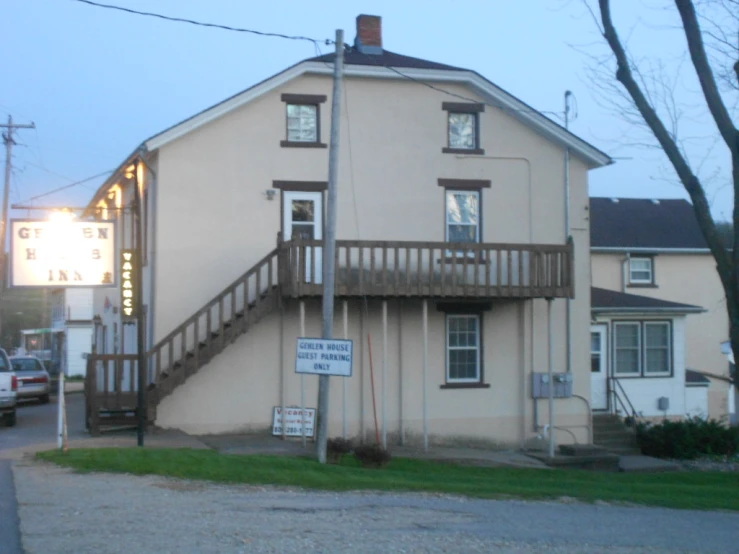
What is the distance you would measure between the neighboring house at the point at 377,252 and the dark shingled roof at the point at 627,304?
3.53 metres

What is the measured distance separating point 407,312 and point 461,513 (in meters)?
11.8

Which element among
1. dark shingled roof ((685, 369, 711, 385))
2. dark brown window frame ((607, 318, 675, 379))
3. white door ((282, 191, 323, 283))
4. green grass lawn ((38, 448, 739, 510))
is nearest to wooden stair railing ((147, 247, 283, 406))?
white door ((282, 191, 323, 283))

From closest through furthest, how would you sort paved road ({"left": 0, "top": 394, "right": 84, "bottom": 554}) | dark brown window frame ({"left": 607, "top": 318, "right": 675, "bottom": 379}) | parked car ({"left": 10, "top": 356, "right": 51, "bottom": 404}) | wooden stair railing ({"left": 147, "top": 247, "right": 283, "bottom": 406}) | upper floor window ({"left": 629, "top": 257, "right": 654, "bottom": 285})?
paved road ({"left": 0, "top": 394, "right": 84, "bottom": 554}) → wooden stair railing ({"left": 147, "top": 247, "right": 283, "bottom": 406}) → dark brown window frame ({"left": 607, "top": 318, "right": 675, "bottom": 379}) → parked car ({"left": 10, "top": 356, "right": 51, "bottom": 404}) → upper floor window ({"left": 629, "top": 257, "right": 654, "bottom": 285})

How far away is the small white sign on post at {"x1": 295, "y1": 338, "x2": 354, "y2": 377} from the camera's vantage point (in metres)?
17.4

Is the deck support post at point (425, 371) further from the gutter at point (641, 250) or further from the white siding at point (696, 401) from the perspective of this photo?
the gutter at point (641, 250)

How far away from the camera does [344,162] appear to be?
23250 millimetres

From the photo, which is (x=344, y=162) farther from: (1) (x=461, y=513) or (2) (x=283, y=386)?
(1) (x=461, y=513)

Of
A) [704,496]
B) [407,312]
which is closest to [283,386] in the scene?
[407,312]

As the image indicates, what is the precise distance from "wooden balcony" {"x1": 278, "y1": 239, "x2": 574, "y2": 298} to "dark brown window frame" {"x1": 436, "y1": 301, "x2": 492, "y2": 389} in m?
1.04

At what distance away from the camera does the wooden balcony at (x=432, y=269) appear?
2103 centimetres

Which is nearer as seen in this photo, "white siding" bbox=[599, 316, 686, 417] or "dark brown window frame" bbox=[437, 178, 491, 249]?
"dark brown window frame" bbox=[437, 178, 491, 249]

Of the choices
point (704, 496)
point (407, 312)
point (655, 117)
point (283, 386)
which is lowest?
point (704, 496)

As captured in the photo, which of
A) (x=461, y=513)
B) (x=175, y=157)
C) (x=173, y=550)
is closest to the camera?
(x=173, y=550)

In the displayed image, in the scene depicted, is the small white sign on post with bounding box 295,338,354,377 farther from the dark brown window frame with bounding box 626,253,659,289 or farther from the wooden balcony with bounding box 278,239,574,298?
the dark brown window frame with bounding box 626,253,659,289
